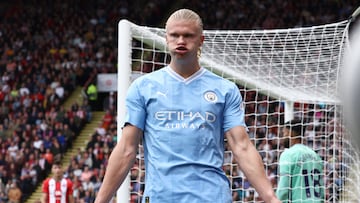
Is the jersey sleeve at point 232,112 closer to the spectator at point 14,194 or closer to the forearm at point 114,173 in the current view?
the forearm at point 114,173

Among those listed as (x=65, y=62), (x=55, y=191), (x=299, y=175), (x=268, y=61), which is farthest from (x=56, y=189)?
(x=65, y=62)

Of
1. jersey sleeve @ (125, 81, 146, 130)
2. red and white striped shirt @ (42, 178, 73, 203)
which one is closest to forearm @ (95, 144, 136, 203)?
jersey sleeve @ (125, 81, 146, 130)

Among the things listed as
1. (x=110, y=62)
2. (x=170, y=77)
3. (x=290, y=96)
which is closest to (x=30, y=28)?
(x=110, y=62)

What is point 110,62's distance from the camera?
2461cm

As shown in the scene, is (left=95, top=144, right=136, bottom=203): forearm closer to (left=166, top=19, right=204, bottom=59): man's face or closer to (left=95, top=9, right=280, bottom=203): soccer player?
(left=95, top=9, right=280, bottom=203): soccer player

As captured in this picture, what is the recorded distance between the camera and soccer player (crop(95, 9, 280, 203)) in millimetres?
2713

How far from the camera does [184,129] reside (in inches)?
107

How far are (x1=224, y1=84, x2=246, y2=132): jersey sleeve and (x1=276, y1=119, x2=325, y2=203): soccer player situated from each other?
372cm

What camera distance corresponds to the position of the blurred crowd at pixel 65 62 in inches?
747

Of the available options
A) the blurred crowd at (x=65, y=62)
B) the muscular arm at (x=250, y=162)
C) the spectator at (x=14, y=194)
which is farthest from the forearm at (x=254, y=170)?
the spectator at (x=14, y=194)

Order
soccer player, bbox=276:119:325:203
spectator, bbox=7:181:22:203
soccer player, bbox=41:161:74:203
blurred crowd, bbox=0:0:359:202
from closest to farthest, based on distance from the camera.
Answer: soccer player, bbox=276:119:325:203 → soccer player, bbox=41:161:74:203 → spectator, bbox=7:181:22:203 → blurred crowd, bbox=0:0:359:202

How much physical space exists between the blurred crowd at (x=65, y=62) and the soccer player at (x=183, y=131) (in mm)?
14181

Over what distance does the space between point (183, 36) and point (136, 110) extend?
1.13 ft

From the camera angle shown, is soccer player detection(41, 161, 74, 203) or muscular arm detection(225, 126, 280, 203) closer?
muscular arm detection(225, 126, 280, 203)
